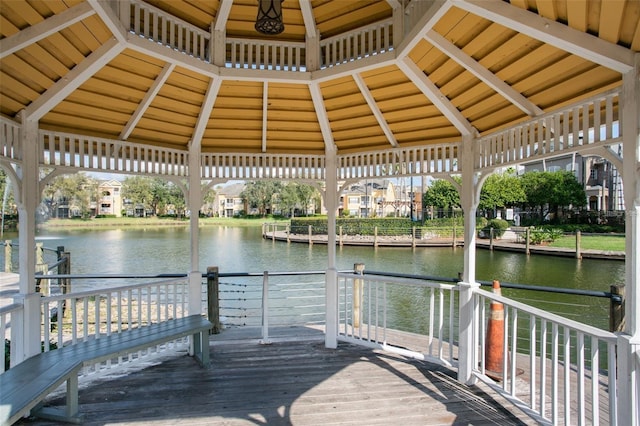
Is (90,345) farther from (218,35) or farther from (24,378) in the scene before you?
(218,35)

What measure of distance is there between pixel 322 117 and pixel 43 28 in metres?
2.77

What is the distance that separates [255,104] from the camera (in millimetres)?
4402

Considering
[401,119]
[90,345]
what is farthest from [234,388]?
[401,119]

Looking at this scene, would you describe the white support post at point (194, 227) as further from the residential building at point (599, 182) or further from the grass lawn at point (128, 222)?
the grass lawn at point (128, 222)

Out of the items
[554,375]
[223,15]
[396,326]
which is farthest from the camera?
[396,326]

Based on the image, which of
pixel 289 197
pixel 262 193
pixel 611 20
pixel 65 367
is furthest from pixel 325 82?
pixel 262 193

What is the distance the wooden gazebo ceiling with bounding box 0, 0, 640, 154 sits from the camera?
2.45 metres

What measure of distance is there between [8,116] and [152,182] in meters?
53.9

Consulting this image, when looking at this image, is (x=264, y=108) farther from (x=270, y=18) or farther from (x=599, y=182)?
(x=599, y=182)

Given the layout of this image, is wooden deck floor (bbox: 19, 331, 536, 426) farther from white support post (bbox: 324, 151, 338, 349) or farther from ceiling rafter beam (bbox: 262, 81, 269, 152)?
ceiling rafter beam (bbox: 262, 81, 269, 152)

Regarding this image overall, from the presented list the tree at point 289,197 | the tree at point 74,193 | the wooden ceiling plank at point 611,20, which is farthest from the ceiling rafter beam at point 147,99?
the tree at point 74,193

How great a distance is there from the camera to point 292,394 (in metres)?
3.34

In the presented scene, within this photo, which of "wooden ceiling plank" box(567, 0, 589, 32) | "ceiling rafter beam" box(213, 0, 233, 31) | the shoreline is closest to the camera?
"wooden ceiling plank" box(567, 0, 589, 32)

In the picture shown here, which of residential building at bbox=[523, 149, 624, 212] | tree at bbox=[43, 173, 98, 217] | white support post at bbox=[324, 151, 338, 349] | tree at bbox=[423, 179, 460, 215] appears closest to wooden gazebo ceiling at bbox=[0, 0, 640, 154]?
white support post at bbox=[324, 151, 338, 349]
